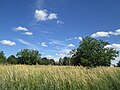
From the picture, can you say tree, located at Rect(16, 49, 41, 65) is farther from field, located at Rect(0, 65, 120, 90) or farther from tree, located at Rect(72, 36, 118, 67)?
field, located at Rect(0, 65, 120, 90)

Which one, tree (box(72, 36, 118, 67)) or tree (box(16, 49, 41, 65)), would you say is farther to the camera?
tree (box(16, 49, 41, 65))

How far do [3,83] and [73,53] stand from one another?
32716mm

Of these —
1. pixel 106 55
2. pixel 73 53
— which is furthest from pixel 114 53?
pixel 73 53

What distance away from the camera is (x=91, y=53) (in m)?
39.2

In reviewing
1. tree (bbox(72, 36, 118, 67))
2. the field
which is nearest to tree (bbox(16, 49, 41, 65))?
tree (bbox(72, 36, 118, 67))

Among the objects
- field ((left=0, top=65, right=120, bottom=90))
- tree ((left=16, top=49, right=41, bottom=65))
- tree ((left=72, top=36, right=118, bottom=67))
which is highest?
tree ((left=16, top=49, right=41, bottom=65))

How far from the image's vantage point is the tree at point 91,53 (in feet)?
126

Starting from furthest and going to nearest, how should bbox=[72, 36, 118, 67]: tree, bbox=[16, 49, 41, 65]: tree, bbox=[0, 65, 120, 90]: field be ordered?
bbox=[16, 49, 41, 65]: tree < bbox=[72, 36, 118, 67]: tree < bbox=[0, 65, 120, 90]: field

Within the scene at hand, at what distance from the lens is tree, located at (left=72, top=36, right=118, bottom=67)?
3850 centimetres

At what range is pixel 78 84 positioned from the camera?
7387 mm

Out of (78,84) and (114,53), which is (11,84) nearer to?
(78,84)

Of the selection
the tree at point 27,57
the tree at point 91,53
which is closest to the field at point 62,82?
the tree at point 91,53

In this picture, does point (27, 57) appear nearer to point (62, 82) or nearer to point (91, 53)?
point (91, 53)

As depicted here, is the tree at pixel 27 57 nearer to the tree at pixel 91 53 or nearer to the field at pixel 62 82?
the tree at pixel 91 53
